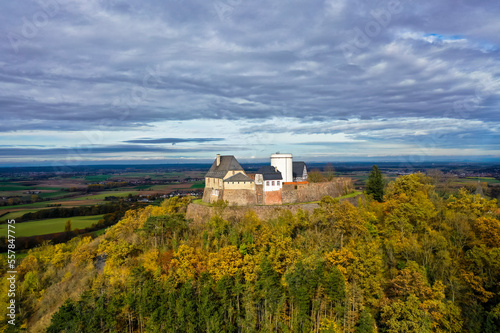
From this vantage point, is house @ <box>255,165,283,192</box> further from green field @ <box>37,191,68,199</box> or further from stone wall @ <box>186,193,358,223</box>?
green field @ <box>37,191,68,199</box>

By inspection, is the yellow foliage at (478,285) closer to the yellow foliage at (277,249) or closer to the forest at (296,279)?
the forest at (296,279)

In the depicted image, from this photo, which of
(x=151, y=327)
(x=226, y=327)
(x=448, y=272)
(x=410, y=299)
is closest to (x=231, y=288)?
(x=226, y=327)

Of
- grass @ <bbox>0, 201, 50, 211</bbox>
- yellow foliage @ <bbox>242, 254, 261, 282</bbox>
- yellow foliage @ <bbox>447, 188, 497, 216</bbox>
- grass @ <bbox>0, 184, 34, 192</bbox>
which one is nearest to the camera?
yellow foliage @ <bbox>242, 254, 261, 282</bbox>

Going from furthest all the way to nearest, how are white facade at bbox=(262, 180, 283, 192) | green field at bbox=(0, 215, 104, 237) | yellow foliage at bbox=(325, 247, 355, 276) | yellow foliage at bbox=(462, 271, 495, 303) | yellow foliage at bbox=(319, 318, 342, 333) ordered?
green field at bbox=(0, 215, 104, 237)
white facade at bbox=(262, 180, 283, 192)
yellow foliage at bbox=(325, 247, 355, 276)
yellow foliage at bbox=(462, 271, 495, 303)
yellow foliage at bbox=(319, 318, 342, 333)

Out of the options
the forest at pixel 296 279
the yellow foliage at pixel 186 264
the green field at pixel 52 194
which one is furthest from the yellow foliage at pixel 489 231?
the green field at pixel 52 194

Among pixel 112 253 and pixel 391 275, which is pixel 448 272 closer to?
pixel 391 275

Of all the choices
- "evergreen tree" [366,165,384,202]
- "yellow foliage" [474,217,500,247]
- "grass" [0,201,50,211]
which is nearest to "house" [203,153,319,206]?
"evergreen tree" [366,165,384,202]

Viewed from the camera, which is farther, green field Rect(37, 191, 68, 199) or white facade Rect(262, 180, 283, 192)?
green field Rect(37, 191, 68, 199)
